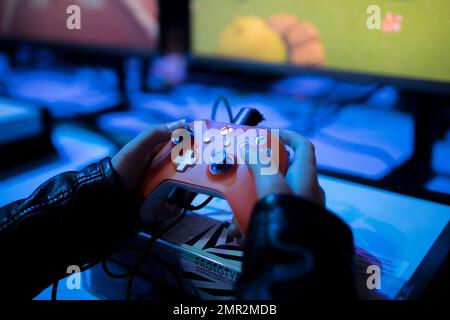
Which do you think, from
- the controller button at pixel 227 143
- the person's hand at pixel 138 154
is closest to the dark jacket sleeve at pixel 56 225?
the person's hand at pixel 138 154

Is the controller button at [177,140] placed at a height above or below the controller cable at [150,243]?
above

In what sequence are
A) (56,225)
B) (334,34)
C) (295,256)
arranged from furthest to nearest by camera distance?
(334,34)
(56,225)
(295,256)

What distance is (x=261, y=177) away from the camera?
404mm

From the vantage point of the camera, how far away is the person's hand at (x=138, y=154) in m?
0.45

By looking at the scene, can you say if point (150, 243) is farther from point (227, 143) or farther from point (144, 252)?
point (227, 143)

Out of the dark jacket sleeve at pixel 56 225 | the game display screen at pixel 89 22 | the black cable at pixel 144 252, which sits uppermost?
the game display screen at pixel 89 22

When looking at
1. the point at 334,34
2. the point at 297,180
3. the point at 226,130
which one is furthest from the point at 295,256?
the point at 334,34

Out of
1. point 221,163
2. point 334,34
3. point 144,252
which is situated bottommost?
point 144,252

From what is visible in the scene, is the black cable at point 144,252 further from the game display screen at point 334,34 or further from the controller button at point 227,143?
the game display screen at point 334,34

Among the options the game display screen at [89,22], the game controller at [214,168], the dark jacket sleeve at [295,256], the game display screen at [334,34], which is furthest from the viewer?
the game display screen at [89,22]

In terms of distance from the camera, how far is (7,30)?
57.4 inches

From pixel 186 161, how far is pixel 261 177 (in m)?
0.09

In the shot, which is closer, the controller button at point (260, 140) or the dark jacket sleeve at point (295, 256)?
the dark jacket sleeve at point (295, 256)

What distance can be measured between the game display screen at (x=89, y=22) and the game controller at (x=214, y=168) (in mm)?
778
